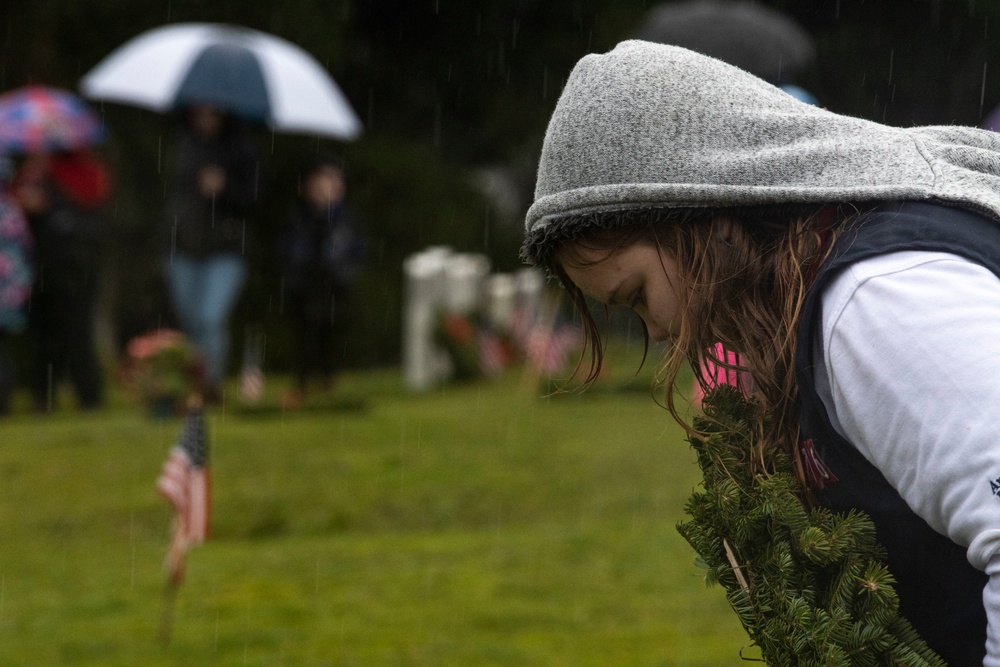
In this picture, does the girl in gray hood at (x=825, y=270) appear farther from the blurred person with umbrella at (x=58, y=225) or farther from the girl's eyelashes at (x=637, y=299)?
the blurred person with umbrella at (x=58, y=225)

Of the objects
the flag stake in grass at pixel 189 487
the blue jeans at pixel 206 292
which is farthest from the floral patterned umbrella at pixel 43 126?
the flag stake in grass at pixel 189 487

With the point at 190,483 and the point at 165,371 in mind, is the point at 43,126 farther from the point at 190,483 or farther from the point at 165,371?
the point at 190,483

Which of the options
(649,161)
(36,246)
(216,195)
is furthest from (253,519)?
(649,161)

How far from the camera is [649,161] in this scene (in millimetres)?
2010

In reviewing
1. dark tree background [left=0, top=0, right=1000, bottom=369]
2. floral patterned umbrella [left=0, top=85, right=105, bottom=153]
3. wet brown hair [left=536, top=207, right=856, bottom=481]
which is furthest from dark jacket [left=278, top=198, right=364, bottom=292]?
wet brown hair [left=536, top=207, right=856, bottom=481]

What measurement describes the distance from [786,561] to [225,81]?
8170 millimetres

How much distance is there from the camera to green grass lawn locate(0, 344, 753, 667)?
4.79m

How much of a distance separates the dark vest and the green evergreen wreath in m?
0.04

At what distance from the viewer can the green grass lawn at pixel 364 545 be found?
479 cm

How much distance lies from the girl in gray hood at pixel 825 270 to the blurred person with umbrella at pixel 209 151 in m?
7.48

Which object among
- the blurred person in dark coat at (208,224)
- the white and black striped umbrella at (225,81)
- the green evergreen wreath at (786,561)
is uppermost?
the green evergreen wreath at (786,561)

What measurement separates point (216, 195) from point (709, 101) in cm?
768

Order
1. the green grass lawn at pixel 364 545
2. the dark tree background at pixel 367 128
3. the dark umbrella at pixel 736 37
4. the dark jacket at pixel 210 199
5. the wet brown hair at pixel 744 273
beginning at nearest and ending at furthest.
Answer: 1. the wet brown hair at pixel 744 273
2. the green grass lawn at pixel 364 545
3. the dark umbrella at pixel 736 37
4. the dark jacket at pixel 210 199
5. the dark tree background at pixel 367 128

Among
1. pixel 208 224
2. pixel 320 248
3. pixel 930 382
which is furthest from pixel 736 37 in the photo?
pixel 320 248
